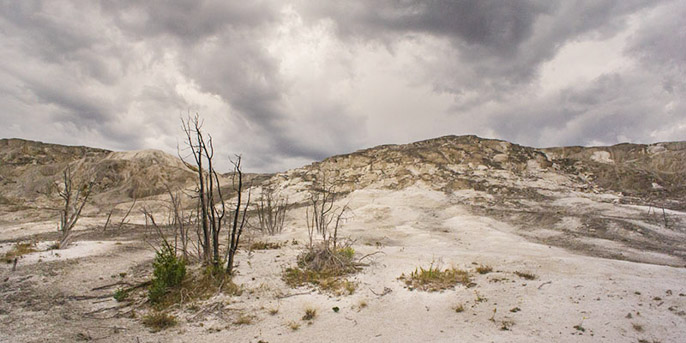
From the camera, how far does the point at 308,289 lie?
816 centimetres

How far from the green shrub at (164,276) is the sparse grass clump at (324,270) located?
8.74 ft

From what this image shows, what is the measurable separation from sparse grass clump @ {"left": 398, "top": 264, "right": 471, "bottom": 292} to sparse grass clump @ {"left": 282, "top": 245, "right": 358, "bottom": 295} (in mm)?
1474

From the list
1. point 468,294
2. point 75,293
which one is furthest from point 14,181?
point 468,294

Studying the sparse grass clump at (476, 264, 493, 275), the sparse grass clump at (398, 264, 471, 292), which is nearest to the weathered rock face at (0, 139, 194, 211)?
the sparse grass clump at (398, 264, 471, 292)

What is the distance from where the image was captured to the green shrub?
7.34m

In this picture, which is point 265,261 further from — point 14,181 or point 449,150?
point 14,181

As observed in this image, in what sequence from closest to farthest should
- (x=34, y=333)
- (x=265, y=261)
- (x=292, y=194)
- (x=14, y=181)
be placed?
(x=34, y=333), (x=265, y=261), (x=292, y=194), (x=14, y=181)

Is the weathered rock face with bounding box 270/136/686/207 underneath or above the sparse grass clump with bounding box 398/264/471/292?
above

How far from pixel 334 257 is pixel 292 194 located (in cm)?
3113

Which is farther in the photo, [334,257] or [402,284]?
[334,257]

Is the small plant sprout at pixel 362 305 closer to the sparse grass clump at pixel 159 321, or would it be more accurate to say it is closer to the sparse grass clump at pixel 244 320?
the sparse grass clump at pixel 244 320

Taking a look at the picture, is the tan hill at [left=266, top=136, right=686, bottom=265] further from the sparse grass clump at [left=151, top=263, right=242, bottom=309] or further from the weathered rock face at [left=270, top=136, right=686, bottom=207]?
the sparse grass clump at [left=151, top=263, right=242, bottom=309]

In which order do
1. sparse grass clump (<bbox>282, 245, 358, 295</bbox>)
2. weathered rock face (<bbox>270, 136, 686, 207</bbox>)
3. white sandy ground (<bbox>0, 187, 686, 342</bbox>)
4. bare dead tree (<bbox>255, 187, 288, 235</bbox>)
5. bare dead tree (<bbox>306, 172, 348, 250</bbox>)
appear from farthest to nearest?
1. weathered rock face (<bbox>270, 136, 686, 207</bbox>)
2. bare dead tree (<bbox>255, 187, 288, 235</bbox>)
3. bare dead tree (<bbox>306, 172, 348, 250</bbox>)
4. sparse grass clump (<bbox>282, 245, 358, 295</bbox>)
5. white sandy ground (<bbox>0, 187, 686, 342</bbox>)

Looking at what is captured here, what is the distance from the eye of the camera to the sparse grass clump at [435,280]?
25.3 ft
